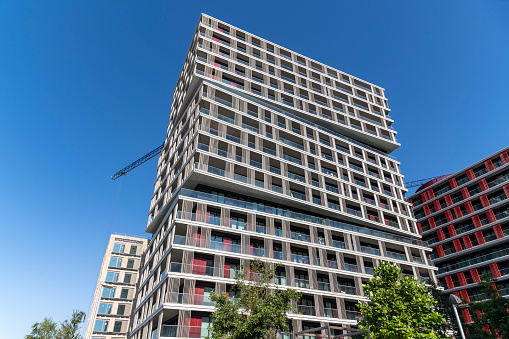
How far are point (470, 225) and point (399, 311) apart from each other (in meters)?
49.5

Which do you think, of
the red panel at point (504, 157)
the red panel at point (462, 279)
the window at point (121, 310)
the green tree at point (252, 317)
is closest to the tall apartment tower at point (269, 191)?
the green tree at point (252, 317)

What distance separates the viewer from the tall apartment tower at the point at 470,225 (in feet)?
190

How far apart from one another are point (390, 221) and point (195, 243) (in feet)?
117

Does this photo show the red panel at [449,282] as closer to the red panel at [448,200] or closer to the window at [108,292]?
the red panel at [448,200]

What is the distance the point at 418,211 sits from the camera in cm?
7494

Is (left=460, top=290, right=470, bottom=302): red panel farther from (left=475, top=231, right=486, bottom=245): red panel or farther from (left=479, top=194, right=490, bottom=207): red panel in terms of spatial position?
(left=479, top=194, right=490, bottom=207): red panel

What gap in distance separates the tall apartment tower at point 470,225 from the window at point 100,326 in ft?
193

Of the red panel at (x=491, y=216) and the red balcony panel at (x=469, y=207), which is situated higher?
the red balcony panel at (x=469, y=207)

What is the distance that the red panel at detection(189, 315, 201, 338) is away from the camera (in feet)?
110

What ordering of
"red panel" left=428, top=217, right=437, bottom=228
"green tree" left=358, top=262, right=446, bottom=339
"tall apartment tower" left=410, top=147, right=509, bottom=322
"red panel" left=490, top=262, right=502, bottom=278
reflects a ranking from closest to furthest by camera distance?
"green tree" left=358, top=262, right=446, bottom=339, "red panel" left=490, top=262, right=502, bottom=278, "tall apartment tower" left=410, top=147, right=509, bottom=322, "red panel" left=428, top=217, right=437, bottom=228

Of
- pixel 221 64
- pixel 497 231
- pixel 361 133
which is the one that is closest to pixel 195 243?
pixel 221 64

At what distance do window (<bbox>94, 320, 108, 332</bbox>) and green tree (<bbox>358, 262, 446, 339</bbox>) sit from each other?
4564 cm

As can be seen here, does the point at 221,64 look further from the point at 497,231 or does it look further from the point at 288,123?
the point at 497,231

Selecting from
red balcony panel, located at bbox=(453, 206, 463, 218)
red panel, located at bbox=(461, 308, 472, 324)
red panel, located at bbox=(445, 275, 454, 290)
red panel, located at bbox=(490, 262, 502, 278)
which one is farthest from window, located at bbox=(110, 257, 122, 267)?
red balcony panel, located at bbox=(453, 206, 463, 218)
